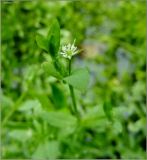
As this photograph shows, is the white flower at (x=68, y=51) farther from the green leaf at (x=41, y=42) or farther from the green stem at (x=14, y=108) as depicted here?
the green stem at (x=14, y=108)

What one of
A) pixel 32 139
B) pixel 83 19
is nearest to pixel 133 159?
pixel 32 139

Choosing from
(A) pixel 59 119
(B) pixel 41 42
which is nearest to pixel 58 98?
(A) pixel 59 119

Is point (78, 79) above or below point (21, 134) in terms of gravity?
above

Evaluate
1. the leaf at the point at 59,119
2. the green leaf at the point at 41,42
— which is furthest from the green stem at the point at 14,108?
the green leaf at the point at 41,42

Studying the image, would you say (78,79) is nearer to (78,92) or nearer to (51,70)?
(51,70)

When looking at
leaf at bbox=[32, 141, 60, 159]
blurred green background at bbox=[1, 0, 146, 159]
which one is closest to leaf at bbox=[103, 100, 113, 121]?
blurred green background at bbox=[1, 0, 146, 159]

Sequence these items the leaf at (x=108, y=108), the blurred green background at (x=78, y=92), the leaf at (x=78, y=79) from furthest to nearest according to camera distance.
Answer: the blurred green background at (x=78, y=92)
the leaf at (x=108, y=108)
the leaf at (x=78, y=79)
